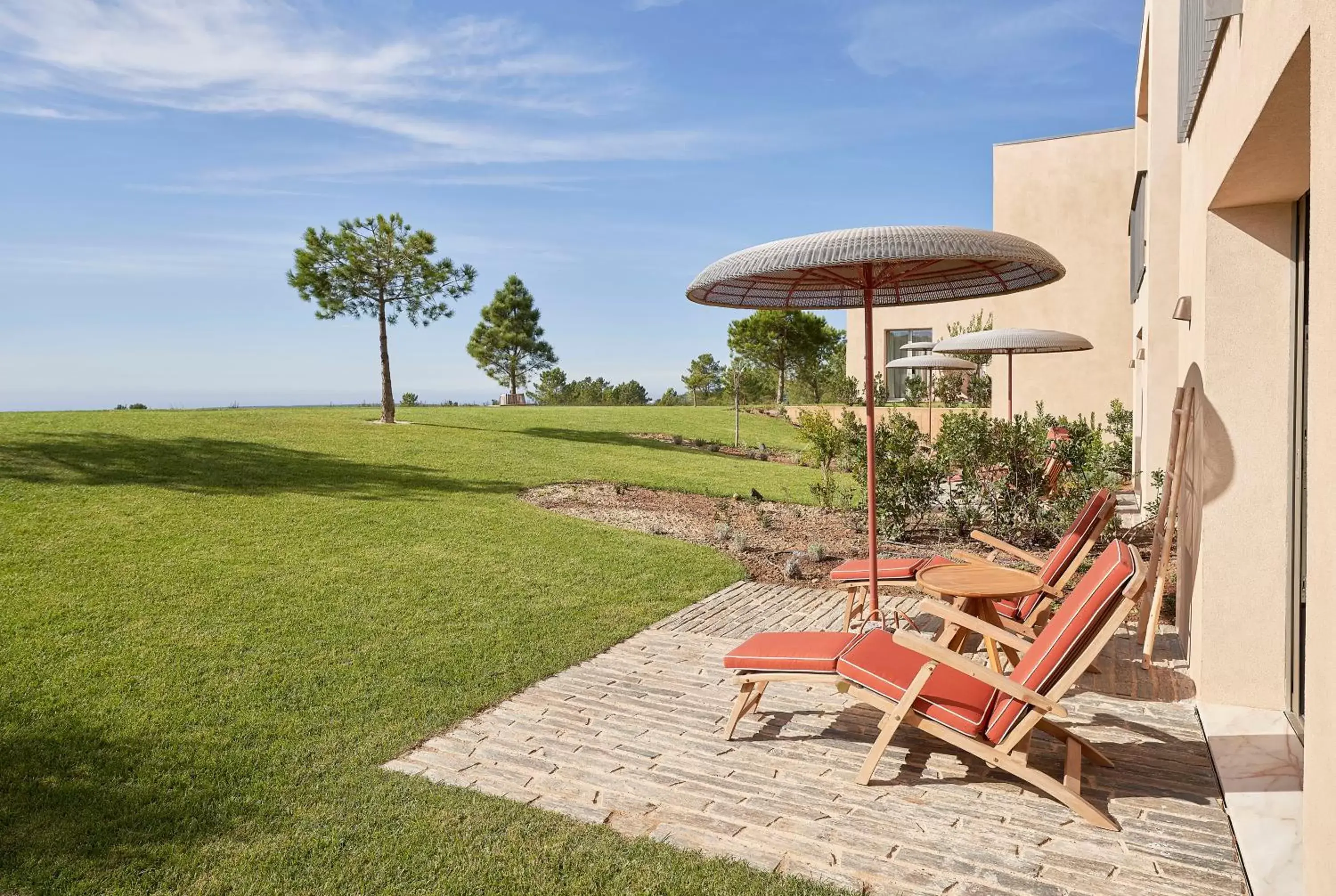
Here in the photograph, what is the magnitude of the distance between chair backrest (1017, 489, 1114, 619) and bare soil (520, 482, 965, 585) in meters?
2.85

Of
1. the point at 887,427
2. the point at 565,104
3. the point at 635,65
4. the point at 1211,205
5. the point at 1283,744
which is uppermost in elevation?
the point at 565,104

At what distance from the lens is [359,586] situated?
784 cm

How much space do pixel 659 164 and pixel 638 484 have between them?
55.1ft

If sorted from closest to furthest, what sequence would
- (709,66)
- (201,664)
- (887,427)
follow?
1. (201,664)
2. (887,427)
3. (709,66)

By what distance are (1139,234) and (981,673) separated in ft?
39.6

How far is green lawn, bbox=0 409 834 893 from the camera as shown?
3.42 m

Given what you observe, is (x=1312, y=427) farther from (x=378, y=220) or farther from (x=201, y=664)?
(x=378, y=220)

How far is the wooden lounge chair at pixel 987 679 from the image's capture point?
3.80 m

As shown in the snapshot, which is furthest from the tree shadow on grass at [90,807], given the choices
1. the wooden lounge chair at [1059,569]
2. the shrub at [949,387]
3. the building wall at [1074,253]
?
the shrub at [949,387]

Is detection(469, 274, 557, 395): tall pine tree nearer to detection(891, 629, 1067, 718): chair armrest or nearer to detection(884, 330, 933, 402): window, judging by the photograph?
detection(884, 330, 933, 402): window

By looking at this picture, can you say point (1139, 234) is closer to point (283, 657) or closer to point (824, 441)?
point (824, 441)

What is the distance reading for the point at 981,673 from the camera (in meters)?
3.85

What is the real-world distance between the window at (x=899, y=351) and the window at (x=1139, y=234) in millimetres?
11397

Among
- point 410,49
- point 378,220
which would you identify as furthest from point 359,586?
point 378,220
